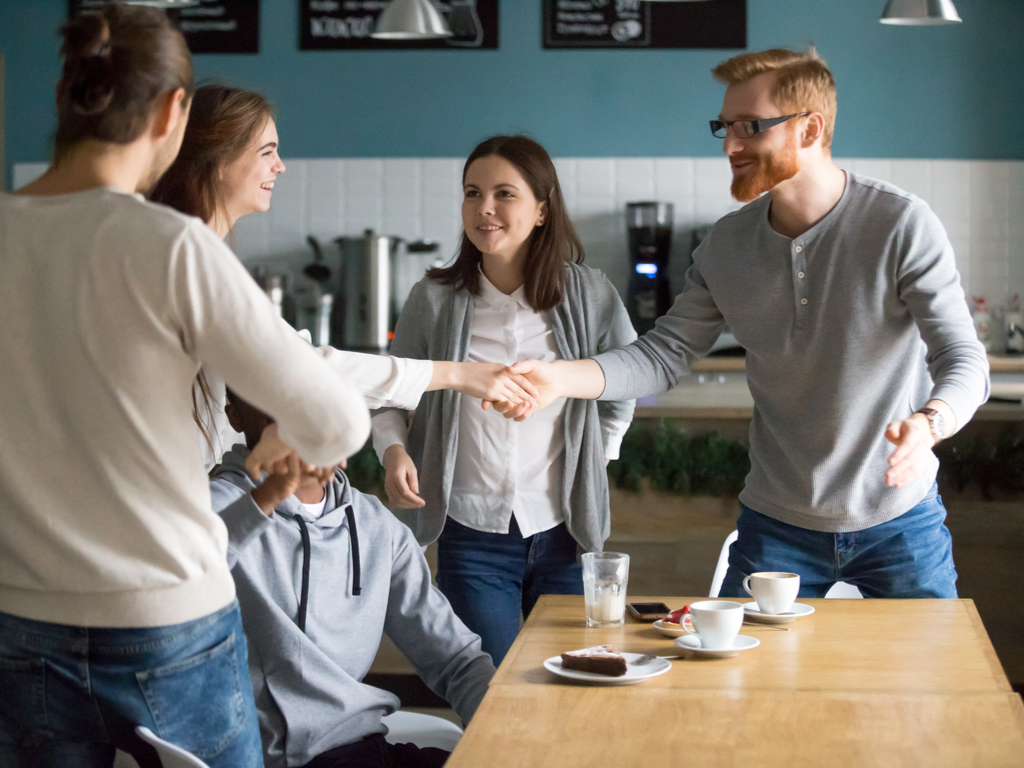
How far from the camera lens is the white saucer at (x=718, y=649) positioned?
1440mm

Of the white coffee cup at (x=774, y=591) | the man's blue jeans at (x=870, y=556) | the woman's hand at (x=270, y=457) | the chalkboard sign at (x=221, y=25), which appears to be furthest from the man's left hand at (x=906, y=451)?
the chalkboard sign at (x=221, y=25)

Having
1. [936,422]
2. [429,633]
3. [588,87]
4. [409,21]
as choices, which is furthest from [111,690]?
[588,87]

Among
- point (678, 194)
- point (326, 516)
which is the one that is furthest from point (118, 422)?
point (678, 194)

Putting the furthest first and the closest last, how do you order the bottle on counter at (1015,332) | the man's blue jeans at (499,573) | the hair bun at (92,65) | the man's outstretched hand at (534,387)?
the bottle on counter at (1015,332)
the man's blue jeans at (499,573)
the man's outstretched hand at (534,387)
the hair bun at (92,65)

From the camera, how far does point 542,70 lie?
516cm

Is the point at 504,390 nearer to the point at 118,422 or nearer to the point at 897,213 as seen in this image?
the point at 897,213

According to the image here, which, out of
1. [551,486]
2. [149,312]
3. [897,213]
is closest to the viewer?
[149,312]

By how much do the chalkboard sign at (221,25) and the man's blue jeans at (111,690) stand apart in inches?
181

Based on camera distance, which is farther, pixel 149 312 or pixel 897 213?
pixel 897 213

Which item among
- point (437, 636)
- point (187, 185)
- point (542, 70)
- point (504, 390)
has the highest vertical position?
point (542, 70)

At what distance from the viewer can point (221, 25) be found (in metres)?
5.20

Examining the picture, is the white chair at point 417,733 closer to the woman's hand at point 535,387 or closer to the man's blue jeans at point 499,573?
the man's blue jeans at point 499,573

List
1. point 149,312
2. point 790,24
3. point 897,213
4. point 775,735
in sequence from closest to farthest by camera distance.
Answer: point 149,312, point 775,735, point 897,213, point 790,24

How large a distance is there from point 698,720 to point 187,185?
1.14 meters
